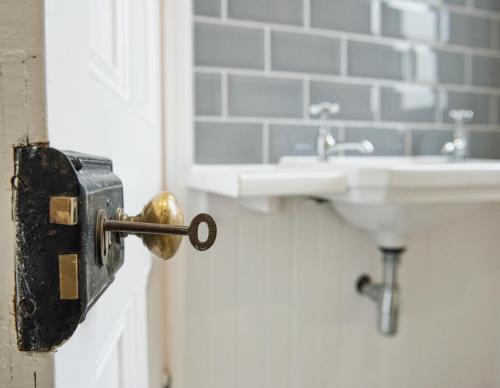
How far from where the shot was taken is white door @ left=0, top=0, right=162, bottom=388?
17 cm

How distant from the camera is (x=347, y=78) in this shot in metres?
1.07

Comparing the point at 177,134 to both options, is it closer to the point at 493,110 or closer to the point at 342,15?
the point at 342,15

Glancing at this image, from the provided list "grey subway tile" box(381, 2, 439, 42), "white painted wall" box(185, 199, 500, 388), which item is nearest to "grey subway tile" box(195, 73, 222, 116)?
"white painted wall" box(185, 199, 500, 388)

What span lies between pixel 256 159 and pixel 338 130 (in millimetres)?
231

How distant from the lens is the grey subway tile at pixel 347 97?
1.05 metres

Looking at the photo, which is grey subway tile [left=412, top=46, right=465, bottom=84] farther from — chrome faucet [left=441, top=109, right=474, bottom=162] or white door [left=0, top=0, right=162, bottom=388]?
white door [left=0, top=0, right=162, bottom=388]

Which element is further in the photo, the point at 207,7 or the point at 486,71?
the point at 486,71

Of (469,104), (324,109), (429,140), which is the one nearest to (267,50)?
(324,109)

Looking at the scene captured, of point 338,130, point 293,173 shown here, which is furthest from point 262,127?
point 293,173

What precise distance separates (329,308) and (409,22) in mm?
765

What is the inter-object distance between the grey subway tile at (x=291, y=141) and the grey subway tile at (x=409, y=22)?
1.11 ft

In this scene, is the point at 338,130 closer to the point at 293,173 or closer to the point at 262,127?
the point at 262,127

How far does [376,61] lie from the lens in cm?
110

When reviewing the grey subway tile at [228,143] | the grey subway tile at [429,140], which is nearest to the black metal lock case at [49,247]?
the grey subway tile at [228,143]
